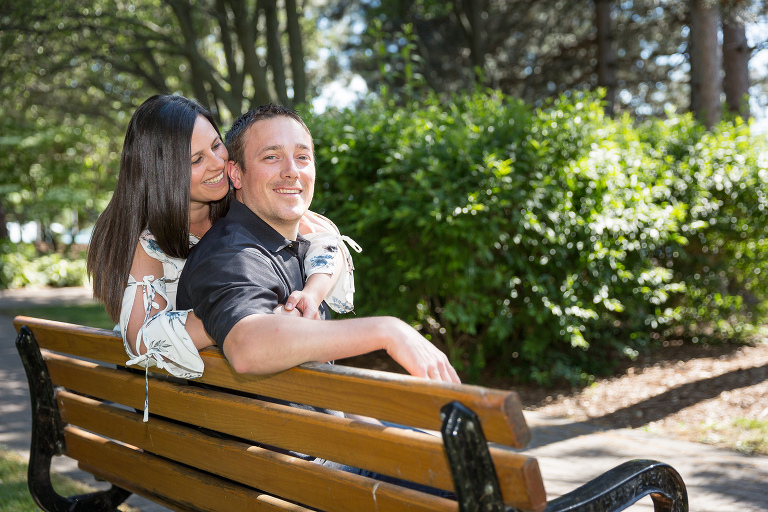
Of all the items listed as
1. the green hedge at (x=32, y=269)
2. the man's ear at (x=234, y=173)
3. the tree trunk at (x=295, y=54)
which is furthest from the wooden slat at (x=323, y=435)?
the green hedge at (x=32, y=269)

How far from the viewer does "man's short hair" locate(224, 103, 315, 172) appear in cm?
251

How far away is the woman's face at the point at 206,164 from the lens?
2484 millimetres

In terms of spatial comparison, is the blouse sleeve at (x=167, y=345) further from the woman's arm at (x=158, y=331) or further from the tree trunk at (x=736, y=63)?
the tree trunk at (x=736, y=63)

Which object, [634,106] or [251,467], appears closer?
[251,467]

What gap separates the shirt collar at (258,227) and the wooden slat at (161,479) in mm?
808

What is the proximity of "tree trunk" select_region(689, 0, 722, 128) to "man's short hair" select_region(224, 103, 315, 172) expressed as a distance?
8022mm

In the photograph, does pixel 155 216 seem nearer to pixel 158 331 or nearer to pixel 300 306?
pixel 158 331

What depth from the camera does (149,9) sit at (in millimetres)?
16750

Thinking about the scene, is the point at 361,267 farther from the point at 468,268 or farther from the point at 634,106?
the point at 634,106

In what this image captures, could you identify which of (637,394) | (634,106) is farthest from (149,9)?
(637,394)

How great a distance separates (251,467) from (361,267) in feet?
14.6

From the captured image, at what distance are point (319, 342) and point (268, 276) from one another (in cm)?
42

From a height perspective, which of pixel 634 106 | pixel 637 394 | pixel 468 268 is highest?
pixel 634 106

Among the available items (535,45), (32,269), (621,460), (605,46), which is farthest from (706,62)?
(32,269)
